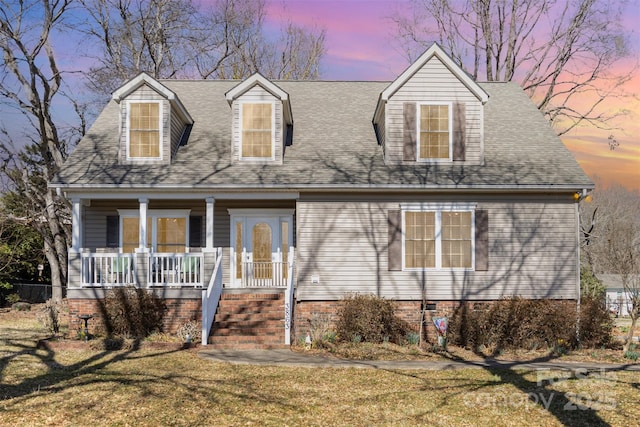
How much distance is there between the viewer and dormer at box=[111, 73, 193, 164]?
17.5 m

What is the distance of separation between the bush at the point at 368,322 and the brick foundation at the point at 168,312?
3.55m

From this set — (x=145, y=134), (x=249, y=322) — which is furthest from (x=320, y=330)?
(x=145, y=134)

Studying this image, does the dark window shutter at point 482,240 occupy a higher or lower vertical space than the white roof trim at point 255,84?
lower

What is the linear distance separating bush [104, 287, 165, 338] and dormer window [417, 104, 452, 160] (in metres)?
7.84

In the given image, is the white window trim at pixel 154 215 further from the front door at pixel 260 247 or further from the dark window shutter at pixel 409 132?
the dark window shutter at pixel 409 132

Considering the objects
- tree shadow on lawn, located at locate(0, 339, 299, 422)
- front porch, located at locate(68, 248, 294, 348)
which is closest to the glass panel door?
front porch, located at locate(68, 248, 294, 348)

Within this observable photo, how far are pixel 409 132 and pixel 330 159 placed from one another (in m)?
2.23

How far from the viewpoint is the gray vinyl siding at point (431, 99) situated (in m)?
17.2

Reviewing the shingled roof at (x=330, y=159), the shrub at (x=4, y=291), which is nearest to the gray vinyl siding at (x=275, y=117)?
the shingled roof at (x=330, y=159)

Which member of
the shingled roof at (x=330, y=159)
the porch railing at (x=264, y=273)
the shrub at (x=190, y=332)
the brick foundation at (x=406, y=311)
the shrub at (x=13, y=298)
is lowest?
the shrub at (x=13, y=298)

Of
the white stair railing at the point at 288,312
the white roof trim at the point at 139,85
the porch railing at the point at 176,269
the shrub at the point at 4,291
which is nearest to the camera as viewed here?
the white stair railing at the point at 288,312

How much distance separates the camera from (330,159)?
17594mm

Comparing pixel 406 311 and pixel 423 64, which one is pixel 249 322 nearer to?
pixel 406 311

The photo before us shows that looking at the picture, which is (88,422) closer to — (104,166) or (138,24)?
(104,166)
